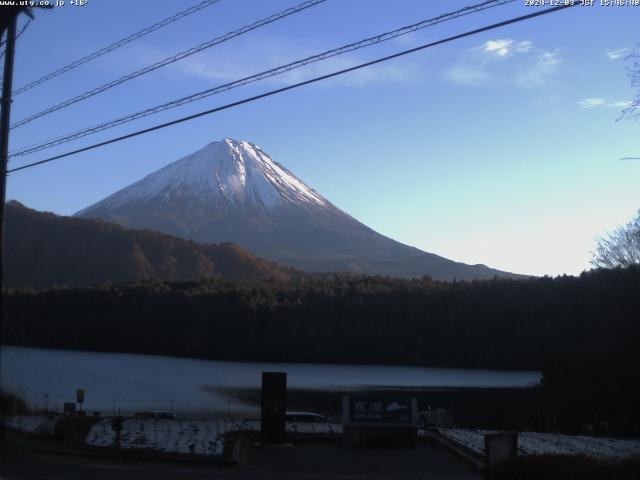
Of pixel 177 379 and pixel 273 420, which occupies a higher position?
pixel 177 379

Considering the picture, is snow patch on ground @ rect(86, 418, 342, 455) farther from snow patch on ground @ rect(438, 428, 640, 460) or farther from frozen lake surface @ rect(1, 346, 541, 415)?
frozen lake surface @ rect(1, 346, 541, 415)

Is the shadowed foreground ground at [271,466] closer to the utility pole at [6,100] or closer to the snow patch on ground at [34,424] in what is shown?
the snow patch on ground at [34,424]

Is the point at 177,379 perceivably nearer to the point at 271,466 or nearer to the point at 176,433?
the point at 176,433

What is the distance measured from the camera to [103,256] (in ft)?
451

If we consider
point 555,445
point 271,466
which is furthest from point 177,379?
point 271,466

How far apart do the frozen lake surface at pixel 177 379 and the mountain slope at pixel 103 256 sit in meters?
47.4

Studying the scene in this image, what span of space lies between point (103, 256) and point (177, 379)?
80090 millimetres

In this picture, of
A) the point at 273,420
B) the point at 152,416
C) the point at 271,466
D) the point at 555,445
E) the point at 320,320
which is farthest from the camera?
the point at 320,320

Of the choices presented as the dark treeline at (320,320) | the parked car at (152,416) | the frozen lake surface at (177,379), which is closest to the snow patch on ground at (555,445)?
the parked car at (152,416)

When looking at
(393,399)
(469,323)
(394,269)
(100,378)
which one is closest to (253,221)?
(394,269)

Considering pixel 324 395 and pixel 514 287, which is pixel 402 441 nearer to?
pixel 324 395

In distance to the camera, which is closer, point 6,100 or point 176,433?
point 6,100

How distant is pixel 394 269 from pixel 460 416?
13353cm

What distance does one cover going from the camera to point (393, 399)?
19.0 meters
